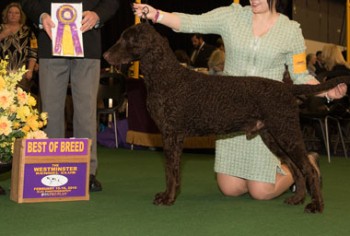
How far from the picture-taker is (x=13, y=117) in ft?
10.9

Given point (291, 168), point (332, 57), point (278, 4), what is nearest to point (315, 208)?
point (291, 168)

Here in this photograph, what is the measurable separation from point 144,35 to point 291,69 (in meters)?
0.94

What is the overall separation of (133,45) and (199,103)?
463mm

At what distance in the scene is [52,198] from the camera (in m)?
3.16

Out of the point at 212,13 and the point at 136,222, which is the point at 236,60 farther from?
the point at 136,222

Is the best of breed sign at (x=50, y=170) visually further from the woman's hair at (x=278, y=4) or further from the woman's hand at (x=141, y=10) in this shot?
the woman's hair at (x=278, y=4)

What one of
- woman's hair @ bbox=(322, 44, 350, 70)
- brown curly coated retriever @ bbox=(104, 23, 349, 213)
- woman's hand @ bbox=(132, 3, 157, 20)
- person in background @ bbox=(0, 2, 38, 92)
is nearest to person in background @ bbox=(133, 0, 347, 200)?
woman's hand @ bbox=(132, 3, 157, 20)

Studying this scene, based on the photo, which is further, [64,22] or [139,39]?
[64,22]

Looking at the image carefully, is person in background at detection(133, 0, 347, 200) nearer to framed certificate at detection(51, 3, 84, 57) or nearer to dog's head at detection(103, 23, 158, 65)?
dog's head at detection(103, 23, 158, 65)

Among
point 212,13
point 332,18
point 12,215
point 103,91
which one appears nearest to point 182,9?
point 332,18

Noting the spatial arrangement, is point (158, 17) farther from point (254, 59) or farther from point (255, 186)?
point (255, 186)

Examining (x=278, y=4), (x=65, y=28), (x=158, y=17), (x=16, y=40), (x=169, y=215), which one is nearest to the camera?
(x=169, y=215)

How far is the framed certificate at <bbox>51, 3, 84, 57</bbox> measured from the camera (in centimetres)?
336

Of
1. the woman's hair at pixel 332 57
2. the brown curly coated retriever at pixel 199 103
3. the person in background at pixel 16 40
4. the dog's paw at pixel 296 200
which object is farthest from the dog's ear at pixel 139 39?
the woman's hair at pixel 332 57
